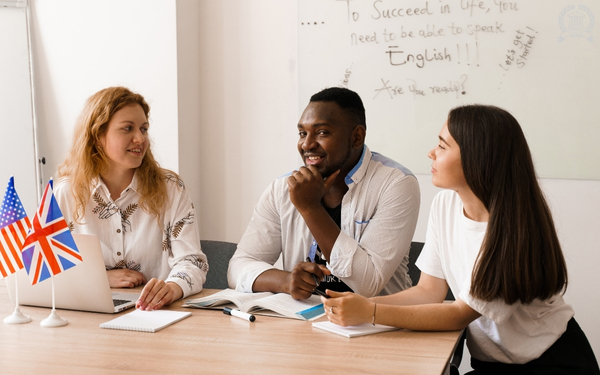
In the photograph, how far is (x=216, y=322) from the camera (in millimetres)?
1579

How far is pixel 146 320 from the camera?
1.58 metres

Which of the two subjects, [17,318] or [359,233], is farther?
[359,233]

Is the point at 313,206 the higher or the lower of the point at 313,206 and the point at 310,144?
the lower

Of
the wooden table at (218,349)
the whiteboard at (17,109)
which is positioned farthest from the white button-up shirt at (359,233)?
the whiteboard at (17,109)

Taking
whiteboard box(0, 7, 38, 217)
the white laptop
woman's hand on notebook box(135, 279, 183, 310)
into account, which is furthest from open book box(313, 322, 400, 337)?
whiteboard box(0, 7, 38, 217)

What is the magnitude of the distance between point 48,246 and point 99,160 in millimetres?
723

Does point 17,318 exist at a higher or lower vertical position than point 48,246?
lower

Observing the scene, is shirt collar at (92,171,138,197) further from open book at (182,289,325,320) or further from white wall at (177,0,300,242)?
white wall at (177,0,300,242)

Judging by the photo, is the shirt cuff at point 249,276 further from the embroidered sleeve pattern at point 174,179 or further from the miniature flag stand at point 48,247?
the miniature flag stand at point 48,247

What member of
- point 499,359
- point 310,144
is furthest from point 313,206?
point 499,359

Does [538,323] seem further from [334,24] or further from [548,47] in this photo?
[334,24]

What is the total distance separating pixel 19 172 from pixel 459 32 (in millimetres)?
2587

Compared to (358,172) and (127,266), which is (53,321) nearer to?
(127,266)

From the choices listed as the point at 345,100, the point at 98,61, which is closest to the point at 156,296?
the point at 345,100
